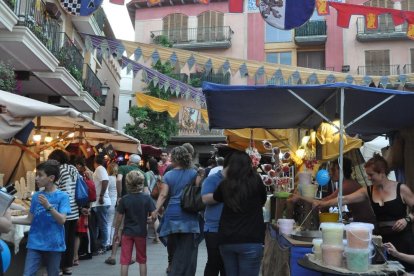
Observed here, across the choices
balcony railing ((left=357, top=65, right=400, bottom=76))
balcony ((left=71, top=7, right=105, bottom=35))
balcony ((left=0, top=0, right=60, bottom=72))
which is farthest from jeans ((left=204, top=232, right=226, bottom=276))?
balcony railing ((left=357, top=65, right=400, bottom=76))

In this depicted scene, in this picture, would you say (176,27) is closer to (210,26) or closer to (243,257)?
(210,26)

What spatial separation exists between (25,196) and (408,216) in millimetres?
6142

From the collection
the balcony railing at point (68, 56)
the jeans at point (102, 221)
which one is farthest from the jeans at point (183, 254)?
the balcony railing at point (68, 56)

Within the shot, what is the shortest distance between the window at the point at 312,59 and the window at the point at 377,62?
2.87m

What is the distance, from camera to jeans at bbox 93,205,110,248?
29.6 feet

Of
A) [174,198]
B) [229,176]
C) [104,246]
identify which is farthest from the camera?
[104,246]

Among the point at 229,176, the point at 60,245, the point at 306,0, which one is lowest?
the point at 60,245

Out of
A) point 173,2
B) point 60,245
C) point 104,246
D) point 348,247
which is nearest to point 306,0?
point 348,247

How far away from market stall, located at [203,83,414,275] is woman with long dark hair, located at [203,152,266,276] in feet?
3.44

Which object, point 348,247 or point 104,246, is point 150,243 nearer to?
point 104,246

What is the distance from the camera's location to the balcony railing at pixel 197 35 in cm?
3025

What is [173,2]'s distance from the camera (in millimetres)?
28969

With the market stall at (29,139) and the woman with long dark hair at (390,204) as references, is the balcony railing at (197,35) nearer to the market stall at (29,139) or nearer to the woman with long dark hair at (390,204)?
the market stall at (29,139)

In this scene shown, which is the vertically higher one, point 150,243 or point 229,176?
point 229,176
